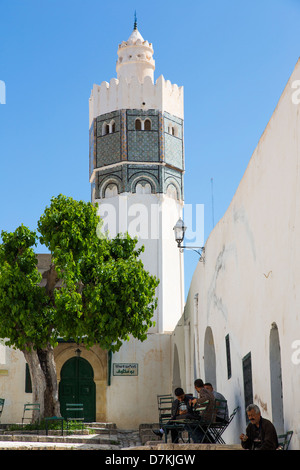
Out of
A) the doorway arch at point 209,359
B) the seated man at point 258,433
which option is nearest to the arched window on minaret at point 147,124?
the doorway arch at point 209,359

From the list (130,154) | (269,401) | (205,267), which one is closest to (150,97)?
(130,154)

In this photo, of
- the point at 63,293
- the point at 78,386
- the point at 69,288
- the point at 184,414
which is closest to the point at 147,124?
the point at 78,386

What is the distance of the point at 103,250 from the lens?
17.1 m

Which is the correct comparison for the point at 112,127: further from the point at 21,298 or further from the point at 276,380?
the point at 276,380

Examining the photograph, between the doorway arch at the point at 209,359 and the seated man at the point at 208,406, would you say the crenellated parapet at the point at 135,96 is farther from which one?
the seated man at the point at 208,406

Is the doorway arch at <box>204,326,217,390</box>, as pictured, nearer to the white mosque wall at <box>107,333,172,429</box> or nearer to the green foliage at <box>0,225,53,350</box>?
the green foliage at <box>0,225,53,350</box>

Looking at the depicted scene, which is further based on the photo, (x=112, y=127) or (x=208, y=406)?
(x=112, y=127)

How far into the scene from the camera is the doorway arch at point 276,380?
8.83m

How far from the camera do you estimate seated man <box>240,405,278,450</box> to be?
24.3 ft

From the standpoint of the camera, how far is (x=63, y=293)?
1596 centimetres

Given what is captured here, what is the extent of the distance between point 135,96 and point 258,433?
21265 millimetres

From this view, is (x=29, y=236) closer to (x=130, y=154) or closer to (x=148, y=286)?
(x=148, y=286)

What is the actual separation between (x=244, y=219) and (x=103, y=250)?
22.8ft

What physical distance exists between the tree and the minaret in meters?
8.91
